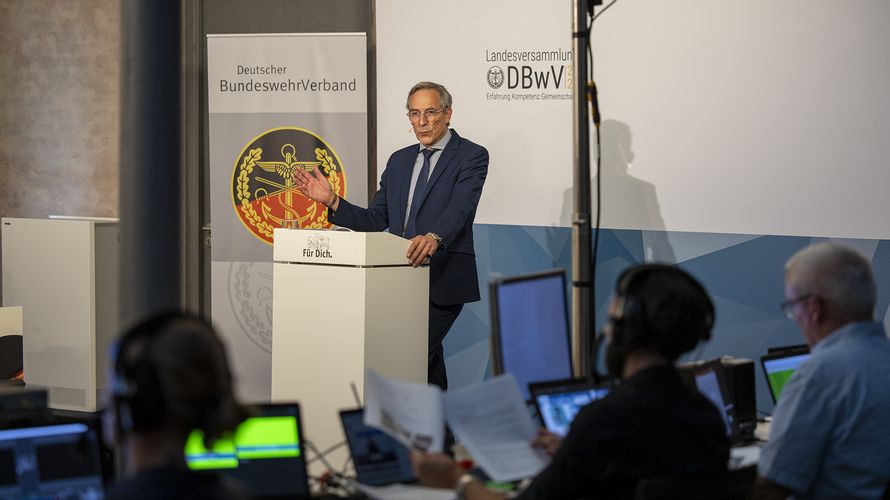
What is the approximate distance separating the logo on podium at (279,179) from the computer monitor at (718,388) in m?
3.51

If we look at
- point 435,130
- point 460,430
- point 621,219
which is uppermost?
point 435,130

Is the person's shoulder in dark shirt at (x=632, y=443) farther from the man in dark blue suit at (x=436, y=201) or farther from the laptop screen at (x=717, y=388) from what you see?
the man in dark blue suit at (x=436, y=201)

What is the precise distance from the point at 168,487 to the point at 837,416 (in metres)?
1.78

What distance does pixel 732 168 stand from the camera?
18.9 feet

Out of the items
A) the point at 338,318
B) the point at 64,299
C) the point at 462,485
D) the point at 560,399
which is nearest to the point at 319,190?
the point at 338,318

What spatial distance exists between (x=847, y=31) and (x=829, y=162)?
688 mm

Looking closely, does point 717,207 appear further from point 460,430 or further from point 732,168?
point 460,430

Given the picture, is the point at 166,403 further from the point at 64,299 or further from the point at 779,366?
the point at 64,299

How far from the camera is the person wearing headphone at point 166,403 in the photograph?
1.60m

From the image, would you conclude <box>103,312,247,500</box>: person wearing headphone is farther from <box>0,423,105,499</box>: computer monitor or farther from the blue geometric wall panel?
the blue geometric wall panel

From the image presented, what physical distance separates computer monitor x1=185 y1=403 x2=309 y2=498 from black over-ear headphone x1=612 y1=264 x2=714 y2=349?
834 mm

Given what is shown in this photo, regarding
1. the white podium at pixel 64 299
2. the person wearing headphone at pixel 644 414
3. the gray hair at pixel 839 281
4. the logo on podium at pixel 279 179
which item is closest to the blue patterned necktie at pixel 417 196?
the logo on podium at pixel 279 179

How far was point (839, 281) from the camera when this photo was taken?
2770 millimetres

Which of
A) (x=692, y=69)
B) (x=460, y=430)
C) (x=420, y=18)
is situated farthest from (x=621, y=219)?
(x=460, y=430)
